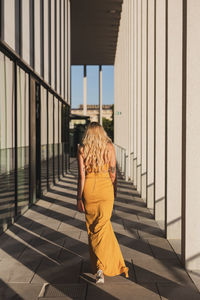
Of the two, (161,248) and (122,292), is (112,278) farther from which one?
(161,248)

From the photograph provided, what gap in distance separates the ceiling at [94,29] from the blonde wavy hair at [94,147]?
52.1ft

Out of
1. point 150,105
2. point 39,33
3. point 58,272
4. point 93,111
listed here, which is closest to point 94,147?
point 58,272

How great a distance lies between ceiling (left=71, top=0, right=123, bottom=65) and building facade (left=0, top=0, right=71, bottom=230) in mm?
5915

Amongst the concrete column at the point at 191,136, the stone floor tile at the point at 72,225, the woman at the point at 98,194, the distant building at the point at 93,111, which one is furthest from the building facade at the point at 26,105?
the distant building at the point at 93,111

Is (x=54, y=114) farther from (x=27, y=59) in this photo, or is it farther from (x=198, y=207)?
(x=198, y=207)

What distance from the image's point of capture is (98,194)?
172 inches

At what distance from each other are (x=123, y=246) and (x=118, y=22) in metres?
18.6

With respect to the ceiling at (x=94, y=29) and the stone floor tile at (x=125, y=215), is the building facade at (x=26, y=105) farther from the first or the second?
the ceiling at (x=94, y=29)

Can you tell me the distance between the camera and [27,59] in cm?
864

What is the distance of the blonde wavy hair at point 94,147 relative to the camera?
4.29 meters

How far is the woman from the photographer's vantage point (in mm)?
4246

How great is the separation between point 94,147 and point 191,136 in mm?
1200

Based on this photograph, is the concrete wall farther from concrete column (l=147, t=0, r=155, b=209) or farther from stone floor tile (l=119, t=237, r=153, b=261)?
stone floor tile (l=119, t=237, r=153, b=261)

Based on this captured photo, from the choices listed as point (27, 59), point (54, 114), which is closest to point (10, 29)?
point (27, 59)
